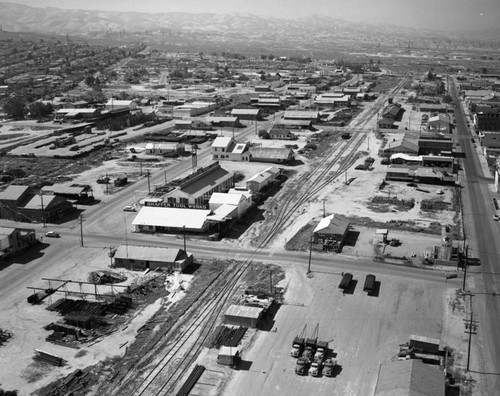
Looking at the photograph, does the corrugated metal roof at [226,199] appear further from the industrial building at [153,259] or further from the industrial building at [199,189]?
the industrial building at [153,259]

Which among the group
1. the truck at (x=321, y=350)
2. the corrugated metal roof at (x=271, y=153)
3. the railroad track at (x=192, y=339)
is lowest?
the railroad track at (x=192, y=339)

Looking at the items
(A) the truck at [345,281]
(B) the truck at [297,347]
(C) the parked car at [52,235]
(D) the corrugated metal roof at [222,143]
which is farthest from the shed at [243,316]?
(D) the corrugated metal roof at [222,143]

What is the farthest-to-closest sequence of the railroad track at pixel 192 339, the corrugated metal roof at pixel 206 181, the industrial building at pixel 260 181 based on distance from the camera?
the industrial building at pixel 260 181, the corrugated metal roof at pixel 206 181, the railroad track at pixel 192 339

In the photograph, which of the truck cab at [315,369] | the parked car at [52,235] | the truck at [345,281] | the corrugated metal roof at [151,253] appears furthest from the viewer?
the parked car at [52,235]

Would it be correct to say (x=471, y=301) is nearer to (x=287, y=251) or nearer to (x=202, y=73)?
(x=287, y=251)

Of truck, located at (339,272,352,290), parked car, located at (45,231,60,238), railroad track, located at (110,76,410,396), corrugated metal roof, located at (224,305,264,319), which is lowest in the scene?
parked car, located at (45,231,60,238)

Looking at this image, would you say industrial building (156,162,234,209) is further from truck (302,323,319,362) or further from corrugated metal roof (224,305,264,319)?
truck (302,323,319,362)

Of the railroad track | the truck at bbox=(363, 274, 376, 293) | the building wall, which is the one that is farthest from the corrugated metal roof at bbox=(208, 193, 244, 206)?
the truck at bbox=(363, 274, 376, 293)
